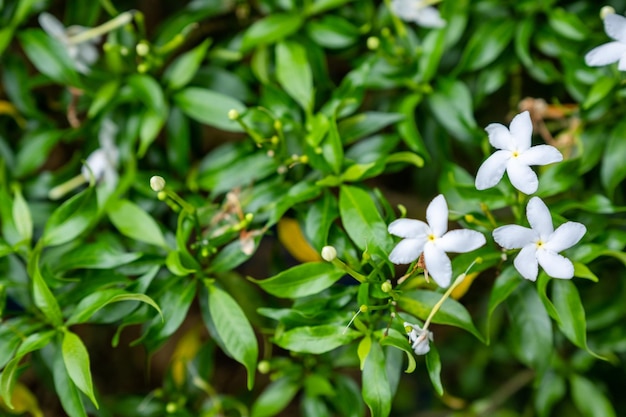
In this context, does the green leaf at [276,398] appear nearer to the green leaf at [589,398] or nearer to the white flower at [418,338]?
the white flower at [418,338]

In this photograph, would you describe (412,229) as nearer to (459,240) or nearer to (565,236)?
(459,240)


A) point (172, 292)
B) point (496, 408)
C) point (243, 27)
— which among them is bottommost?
point (496, 408)

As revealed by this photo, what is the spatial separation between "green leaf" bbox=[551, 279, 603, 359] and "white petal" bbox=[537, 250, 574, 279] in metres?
0.14

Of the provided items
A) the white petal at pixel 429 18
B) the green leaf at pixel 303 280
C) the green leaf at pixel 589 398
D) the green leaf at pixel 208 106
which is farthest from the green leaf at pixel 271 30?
the green leaf at pixel 589 398

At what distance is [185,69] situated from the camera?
4.33 feet

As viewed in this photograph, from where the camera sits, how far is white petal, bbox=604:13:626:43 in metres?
1.07

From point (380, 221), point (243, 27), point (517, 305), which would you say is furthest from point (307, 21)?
point (517, 305)

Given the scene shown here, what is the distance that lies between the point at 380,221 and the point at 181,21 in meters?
0.65

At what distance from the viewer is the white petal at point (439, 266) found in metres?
0.91

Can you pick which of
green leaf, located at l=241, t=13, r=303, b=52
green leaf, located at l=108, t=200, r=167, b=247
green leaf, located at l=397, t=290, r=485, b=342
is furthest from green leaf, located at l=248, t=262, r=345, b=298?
green leaf, located at l=241, t=13, r=303, b=52

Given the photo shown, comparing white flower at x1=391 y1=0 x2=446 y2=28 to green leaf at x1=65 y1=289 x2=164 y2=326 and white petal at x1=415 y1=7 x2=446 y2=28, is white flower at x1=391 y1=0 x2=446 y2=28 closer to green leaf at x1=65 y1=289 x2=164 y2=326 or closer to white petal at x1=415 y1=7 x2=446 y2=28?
white petal at x1=415 y1=7 x2=446 y2=28

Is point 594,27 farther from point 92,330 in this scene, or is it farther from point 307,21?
point 92,330

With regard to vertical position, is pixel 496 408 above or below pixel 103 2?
below

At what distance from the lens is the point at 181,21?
1390 millimetres
